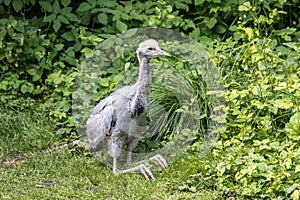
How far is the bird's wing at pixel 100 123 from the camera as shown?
5270 mm

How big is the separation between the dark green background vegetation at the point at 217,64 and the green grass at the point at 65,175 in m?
0.04

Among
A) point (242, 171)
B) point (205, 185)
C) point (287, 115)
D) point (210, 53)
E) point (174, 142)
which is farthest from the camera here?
point (210, 53)

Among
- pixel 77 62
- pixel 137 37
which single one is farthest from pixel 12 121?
pixel 137 37

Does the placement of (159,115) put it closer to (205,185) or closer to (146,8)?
(205,185)

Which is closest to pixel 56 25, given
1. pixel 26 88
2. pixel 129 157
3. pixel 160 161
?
pixel 26 88

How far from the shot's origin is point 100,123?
17.5 ft

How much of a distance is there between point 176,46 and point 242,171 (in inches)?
84.5

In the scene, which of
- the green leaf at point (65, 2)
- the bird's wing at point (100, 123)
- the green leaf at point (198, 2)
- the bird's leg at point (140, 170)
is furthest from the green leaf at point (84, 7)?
the bird's leg at point (140, 170)

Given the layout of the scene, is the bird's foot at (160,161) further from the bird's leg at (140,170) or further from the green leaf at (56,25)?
the green leaf at (56,25)

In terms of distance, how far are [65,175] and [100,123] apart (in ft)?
1.62

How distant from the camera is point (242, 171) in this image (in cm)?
444

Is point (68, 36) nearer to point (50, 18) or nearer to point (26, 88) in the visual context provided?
point (50, 18)

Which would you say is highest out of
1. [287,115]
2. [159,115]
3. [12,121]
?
[287,115]

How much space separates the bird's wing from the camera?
527cm
